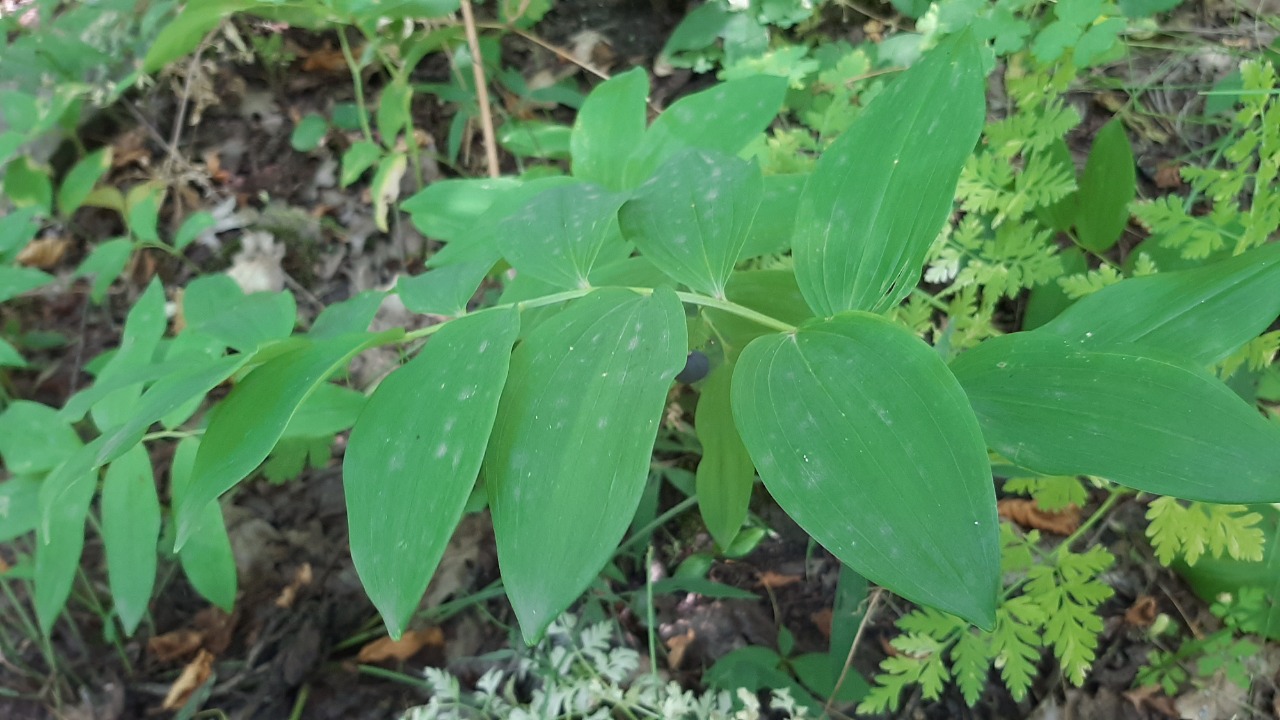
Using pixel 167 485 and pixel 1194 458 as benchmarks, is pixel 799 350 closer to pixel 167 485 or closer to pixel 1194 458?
pixel 1194 458

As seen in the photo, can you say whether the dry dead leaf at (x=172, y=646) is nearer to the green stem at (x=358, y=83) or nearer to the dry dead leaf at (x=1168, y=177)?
the green stem at (x=358, y=83)

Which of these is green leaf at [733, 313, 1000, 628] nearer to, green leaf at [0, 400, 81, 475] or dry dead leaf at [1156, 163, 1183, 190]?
green leaf at [0, 400, 81, 475]

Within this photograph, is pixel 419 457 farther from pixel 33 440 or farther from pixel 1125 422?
pixel 33 440

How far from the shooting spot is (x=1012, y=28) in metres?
1.34

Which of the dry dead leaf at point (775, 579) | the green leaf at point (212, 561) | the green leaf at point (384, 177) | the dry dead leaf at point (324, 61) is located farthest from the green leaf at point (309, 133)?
the dry dead leaf at point (775, 579)

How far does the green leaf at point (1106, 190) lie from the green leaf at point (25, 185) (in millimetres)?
2771

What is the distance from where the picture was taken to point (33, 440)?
1.30 metres

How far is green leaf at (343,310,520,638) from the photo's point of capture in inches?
26.1

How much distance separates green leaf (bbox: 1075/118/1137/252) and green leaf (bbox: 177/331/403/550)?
4.34 feet

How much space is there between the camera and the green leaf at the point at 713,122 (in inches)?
46.4

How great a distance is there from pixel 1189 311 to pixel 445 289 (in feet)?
2.87

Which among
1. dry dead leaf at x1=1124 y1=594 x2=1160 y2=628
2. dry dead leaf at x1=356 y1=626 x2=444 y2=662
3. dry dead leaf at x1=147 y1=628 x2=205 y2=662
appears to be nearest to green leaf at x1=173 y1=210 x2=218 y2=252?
dry dead leaf at x1=147 y1=628 x2=205 y2=662

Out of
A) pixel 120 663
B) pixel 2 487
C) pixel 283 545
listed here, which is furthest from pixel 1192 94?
pixel 120 663

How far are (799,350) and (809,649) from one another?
2.97ft
